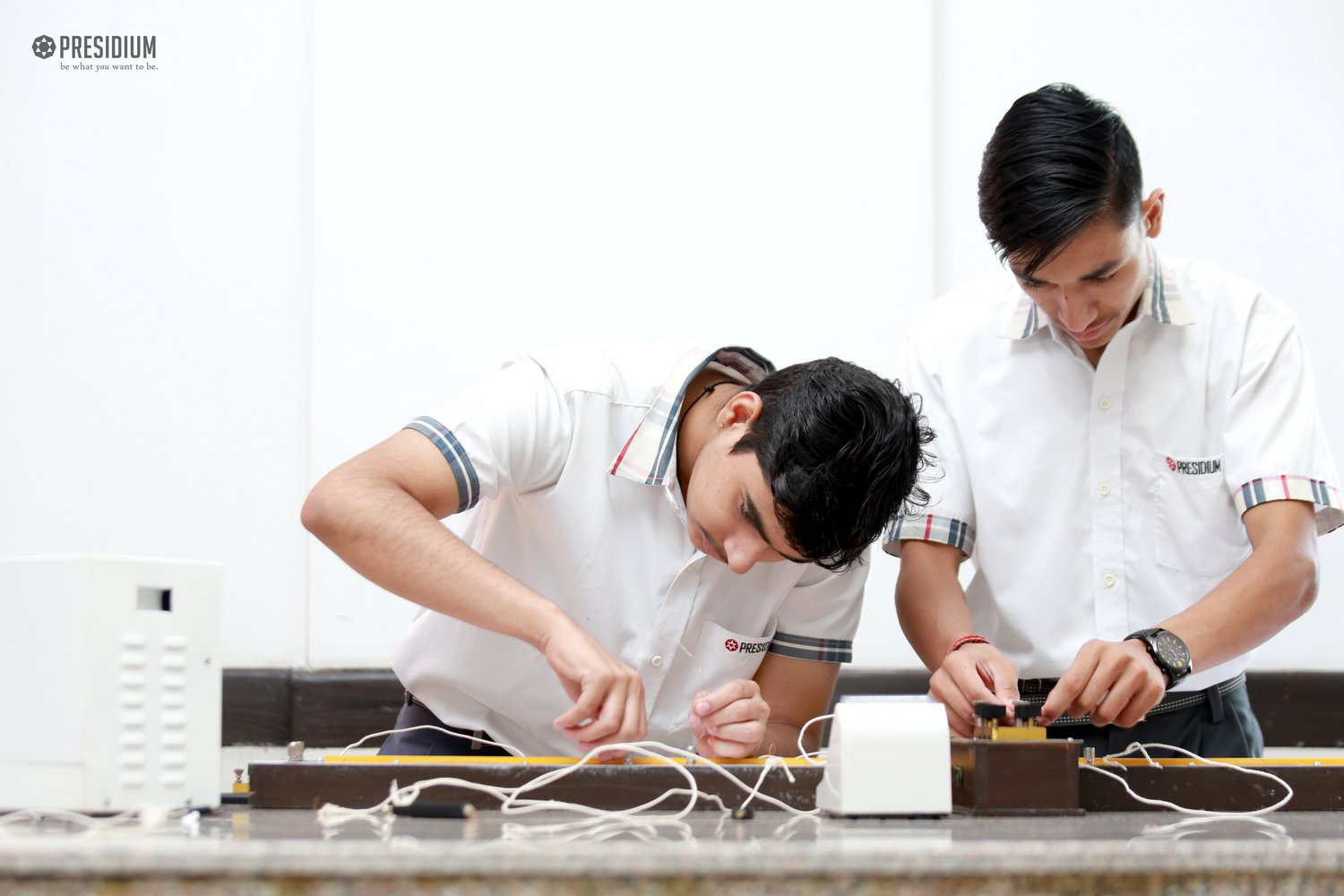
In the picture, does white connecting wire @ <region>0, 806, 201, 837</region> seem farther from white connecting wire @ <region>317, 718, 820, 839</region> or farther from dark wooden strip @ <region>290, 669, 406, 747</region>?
dark wooden strip @ <region>290, 669, 406, 747</region>

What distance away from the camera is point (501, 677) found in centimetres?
163

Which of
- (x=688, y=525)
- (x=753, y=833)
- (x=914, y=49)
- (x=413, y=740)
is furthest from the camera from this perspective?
(x=914, y=49)

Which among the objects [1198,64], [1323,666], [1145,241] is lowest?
[1323,666]

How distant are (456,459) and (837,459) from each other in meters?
→ 0.51

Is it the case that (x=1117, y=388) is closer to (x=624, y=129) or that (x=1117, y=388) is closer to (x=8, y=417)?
(x=624, y=129)

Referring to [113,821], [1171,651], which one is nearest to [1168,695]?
[1171,651]

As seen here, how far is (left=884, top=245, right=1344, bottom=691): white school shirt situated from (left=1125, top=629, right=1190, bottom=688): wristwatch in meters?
0.24

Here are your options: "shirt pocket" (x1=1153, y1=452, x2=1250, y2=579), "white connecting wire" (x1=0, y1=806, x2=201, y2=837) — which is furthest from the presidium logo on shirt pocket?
"white connecting wire" (x1=0, y1=806, x2=201, y2=837)

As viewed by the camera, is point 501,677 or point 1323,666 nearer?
point 501,677

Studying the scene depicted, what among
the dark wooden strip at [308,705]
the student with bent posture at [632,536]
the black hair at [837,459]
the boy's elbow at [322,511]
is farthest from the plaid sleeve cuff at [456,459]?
the dark wooden strip at [308,705]

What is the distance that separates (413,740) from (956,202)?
1.69m

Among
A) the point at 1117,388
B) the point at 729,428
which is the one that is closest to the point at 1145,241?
the point at 1117,388

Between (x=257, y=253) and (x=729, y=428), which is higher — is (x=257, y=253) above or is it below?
above

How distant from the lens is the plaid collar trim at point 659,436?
159cm
